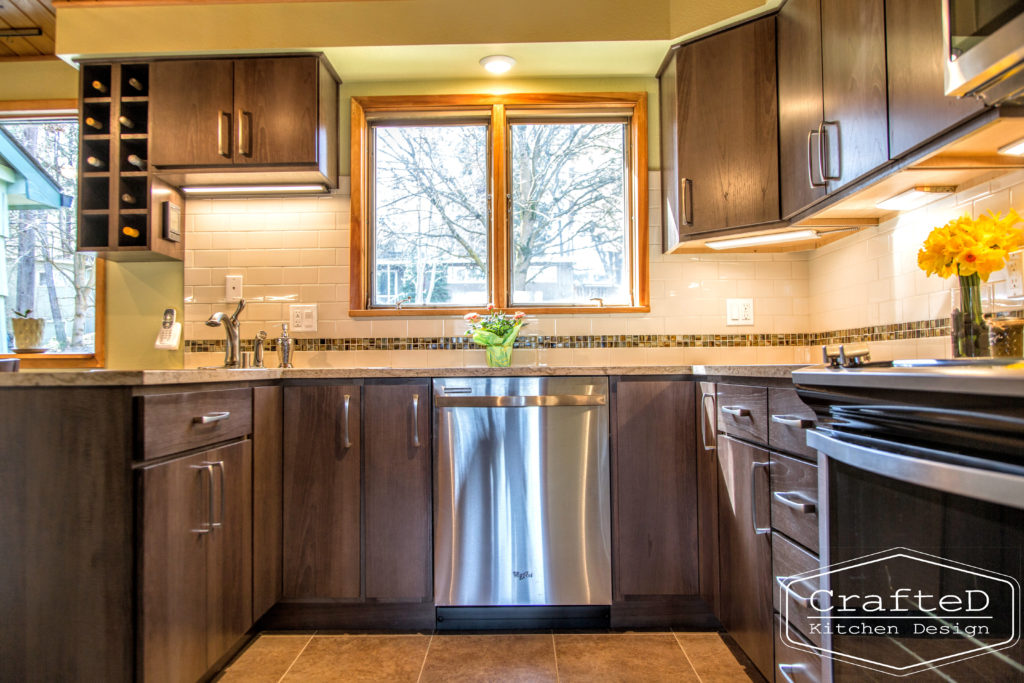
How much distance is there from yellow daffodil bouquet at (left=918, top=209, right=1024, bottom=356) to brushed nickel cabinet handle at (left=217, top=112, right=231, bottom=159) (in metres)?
2.45

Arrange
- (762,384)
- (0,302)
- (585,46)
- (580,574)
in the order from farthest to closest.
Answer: (0,302)
(585,46)
(580,574)
(762,384)

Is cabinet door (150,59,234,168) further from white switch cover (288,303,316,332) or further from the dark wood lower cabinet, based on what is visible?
the dark wood lower cabinet

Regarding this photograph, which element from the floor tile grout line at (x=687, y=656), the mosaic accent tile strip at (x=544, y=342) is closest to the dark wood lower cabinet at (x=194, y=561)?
the mosaic accent tile strip at (x=544, y=342)

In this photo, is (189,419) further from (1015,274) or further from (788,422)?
(1015,274)

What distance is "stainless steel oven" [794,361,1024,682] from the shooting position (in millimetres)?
699

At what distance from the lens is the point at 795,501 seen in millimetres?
1452

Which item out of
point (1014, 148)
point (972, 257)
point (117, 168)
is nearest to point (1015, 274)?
point (972, 257)

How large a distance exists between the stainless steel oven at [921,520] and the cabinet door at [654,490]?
3.25 ft

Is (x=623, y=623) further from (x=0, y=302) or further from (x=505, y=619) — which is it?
(x=0, y=302)

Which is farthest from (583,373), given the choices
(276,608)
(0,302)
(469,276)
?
(0,302)

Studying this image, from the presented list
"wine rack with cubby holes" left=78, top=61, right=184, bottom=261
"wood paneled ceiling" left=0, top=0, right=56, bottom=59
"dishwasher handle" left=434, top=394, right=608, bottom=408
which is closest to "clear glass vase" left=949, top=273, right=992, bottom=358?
"dishwasher handle" left=434, top=394, right=608, bottom=408

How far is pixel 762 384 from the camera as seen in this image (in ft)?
5.52

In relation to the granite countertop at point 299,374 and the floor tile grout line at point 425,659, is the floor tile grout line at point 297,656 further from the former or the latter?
the granite countertop at point 299,374

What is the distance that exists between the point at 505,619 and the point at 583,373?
931 millimetres
